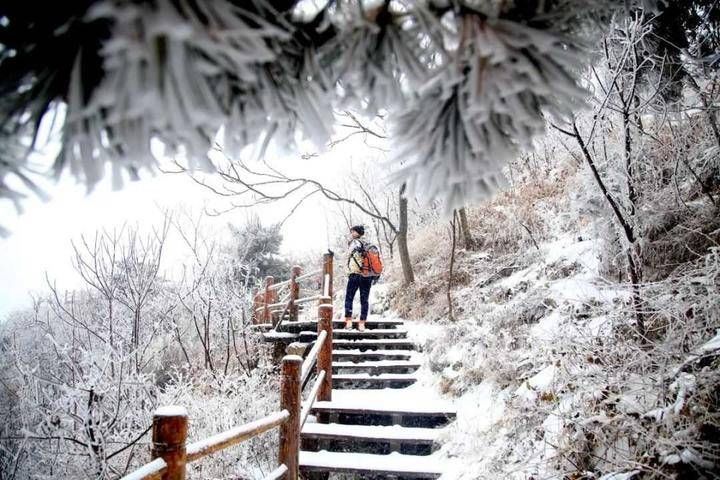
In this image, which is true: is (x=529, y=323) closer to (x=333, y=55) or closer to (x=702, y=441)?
(x=702, y=441)

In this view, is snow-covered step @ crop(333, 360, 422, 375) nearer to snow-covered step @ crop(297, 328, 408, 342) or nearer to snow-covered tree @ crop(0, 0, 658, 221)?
snow-covered step @ crop(297, 328, 408, 342)

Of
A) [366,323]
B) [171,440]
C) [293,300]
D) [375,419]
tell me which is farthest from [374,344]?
[171,440]

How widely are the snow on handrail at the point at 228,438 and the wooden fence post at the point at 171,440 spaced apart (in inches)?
3.8

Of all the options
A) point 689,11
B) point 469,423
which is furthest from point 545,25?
point 469,423

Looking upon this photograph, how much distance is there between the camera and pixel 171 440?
1823 millimetres

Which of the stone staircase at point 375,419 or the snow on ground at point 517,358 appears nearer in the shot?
the snow on ground at point 517,358

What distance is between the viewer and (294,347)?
3711 mm

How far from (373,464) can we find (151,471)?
2.88m

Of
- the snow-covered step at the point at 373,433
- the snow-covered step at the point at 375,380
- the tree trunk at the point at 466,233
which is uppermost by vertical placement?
the tree trunk at the point at 466,233

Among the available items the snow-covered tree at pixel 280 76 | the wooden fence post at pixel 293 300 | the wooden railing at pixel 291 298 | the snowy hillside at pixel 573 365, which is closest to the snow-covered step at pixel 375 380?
the snowy hillside at pixel 573 365

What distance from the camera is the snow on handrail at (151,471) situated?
161 cm

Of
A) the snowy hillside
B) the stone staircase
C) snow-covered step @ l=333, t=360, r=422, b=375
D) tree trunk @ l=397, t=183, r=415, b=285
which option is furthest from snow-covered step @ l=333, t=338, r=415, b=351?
tree trunk @ l=397, t=183, r=415, b=285

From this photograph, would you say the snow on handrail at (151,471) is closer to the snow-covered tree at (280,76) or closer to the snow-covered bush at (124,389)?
the snow-covered tree at (280,76)

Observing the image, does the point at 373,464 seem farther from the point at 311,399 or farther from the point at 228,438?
the point at 228,438
